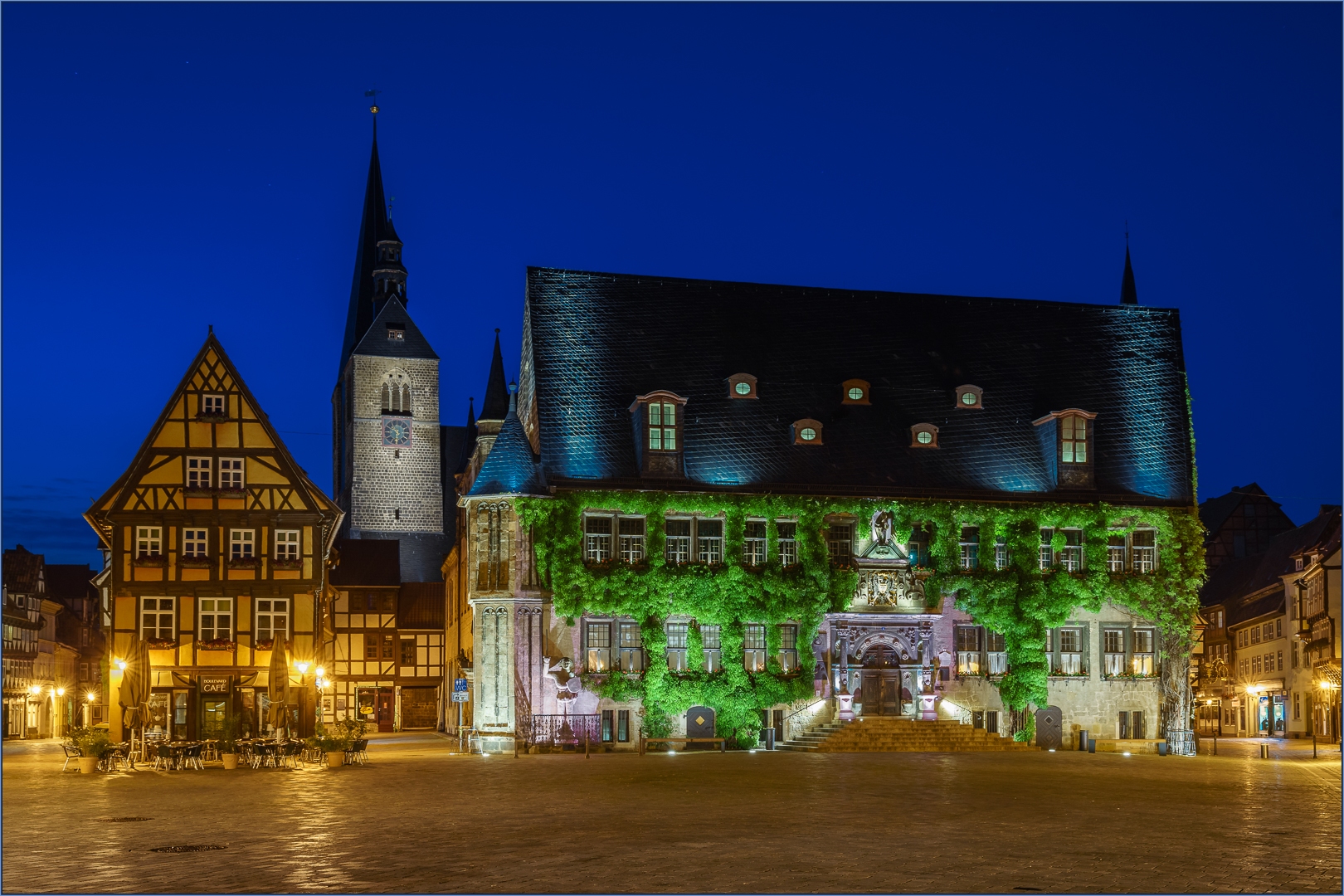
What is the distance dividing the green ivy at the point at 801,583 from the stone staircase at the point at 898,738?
6.15ft

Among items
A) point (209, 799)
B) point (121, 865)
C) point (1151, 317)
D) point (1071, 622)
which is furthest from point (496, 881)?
point (1151, 317)

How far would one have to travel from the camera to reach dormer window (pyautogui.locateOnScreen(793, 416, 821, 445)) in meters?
48.8

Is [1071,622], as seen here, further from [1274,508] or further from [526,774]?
[1274,508]

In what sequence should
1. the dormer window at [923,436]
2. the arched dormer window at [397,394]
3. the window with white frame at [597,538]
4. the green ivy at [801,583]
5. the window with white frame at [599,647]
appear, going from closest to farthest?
the green ivy at [801,583] < the window with white frame at [599,647] < the window with white frame at [597,538] < the dormer window at [923,436] < the arched dormer window at [397,394]

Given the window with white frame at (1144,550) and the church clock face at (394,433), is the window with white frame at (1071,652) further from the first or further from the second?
the church clock face at (394,433)

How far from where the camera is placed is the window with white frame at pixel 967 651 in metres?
48.0

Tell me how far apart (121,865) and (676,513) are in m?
31.1

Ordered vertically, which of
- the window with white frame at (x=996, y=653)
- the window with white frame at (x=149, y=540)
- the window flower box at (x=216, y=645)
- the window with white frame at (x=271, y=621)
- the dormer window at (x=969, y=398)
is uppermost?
the dormer window at (x=969, y=398)

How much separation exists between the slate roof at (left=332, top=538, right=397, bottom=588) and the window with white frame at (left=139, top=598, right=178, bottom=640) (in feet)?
72.5

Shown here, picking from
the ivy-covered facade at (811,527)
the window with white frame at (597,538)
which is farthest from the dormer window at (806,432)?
the window with white frame at (597,538)

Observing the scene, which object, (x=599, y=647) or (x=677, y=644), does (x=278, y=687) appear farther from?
(x=677, y=644)

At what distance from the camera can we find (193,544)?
46.6 m

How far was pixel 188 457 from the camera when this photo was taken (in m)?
46.8

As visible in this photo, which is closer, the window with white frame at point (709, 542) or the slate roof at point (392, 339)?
the window with white frame at point (709, 542)
